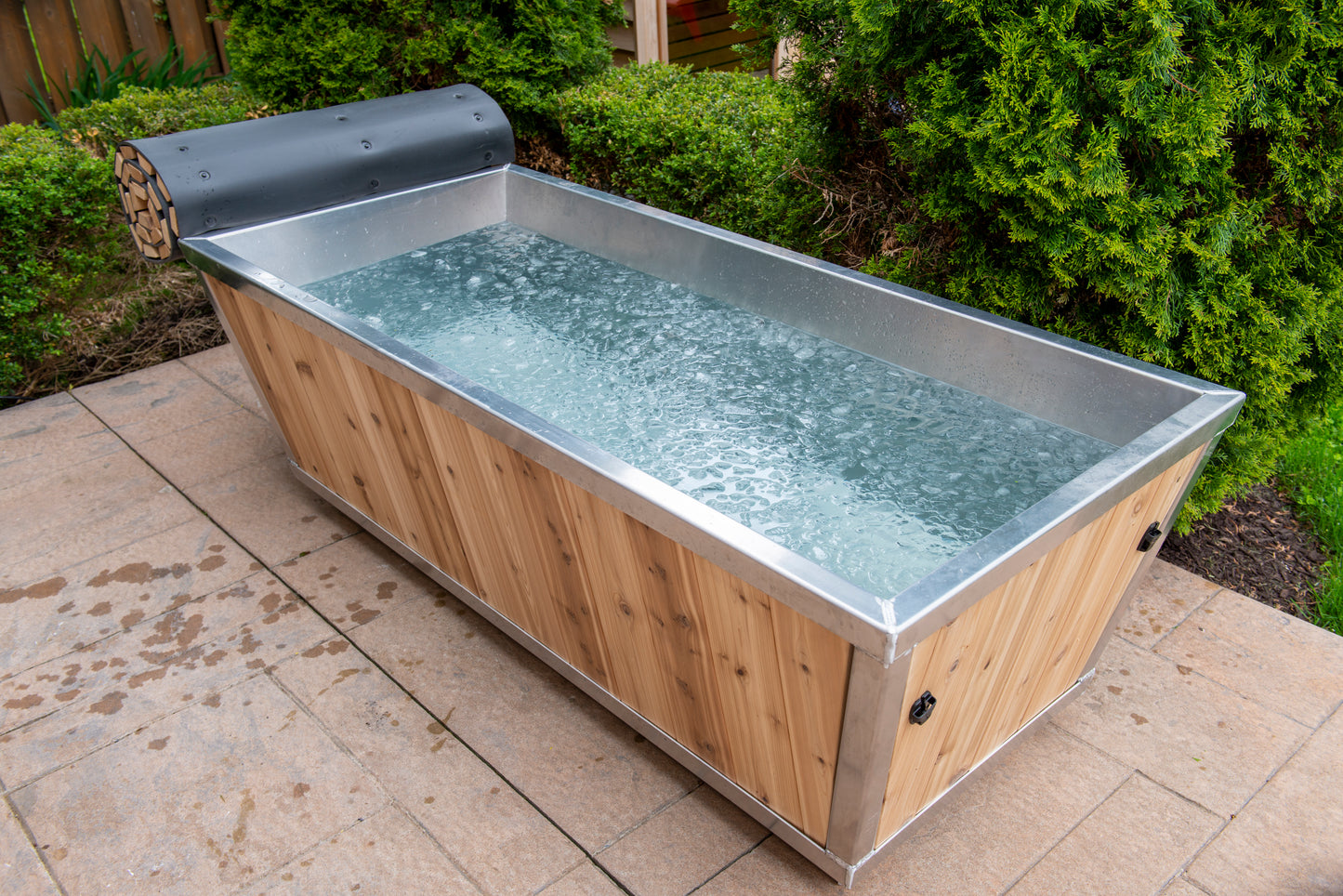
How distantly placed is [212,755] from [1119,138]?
2359 millimetres

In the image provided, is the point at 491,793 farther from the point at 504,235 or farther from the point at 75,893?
the point at 504,235

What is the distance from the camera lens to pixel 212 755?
6.73 feet

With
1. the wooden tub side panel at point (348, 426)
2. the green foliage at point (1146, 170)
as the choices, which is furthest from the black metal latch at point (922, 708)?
the wooden tub side panel at point (348, 426)

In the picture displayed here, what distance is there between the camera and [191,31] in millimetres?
4914

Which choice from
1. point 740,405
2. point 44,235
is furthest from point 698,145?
point 44,235

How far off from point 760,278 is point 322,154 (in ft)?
4.61

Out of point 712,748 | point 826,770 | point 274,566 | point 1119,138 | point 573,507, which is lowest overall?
point 274,566

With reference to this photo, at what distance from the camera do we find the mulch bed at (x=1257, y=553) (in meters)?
2.46

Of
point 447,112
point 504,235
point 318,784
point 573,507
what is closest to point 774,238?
point 504,235

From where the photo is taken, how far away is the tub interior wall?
6.08 feet

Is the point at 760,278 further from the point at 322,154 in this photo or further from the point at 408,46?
the point at 408,46

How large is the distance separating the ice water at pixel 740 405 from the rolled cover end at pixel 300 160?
27 centimetres

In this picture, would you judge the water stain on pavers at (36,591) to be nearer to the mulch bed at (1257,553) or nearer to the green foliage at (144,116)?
the green foliage at (144,116)

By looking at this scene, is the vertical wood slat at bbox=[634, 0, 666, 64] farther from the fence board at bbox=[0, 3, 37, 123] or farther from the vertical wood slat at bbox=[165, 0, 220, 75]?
the fence board at bbox=[0, 3, 37, 123]
